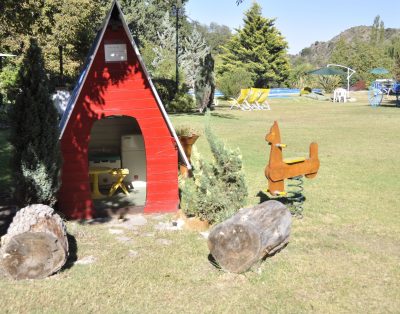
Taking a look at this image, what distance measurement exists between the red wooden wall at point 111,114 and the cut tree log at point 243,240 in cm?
275

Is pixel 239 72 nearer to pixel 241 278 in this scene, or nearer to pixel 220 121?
pixel 220 121

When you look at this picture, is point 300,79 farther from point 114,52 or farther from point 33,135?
point 33,135

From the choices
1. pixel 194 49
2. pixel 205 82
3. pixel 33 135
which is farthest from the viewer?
pixel 194 49

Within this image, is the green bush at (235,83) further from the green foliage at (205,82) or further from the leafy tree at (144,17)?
the leafy tree at (144,17)

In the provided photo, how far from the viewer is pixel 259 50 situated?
202 ft

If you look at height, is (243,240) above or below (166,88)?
below

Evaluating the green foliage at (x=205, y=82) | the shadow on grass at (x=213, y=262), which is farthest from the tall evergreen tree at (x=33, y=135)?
the green foliage at (x=205, y=82)

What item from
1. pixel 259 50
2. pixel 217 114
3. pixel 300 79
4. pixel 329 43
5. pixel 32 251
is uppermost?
pixel 329 43

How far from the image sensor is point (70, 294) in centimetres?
555

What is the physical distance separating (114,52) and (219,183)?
3.03 m

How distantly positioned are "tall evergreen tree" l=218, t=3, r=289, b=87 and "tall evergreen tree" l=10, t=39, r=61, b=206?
177 ft

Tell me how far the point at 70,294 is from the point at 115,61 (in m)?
4.44

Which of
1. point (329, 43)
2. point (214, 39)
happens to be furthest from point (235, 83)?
point (329, 43)

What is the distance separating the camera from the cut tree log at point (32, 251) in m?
5.79
